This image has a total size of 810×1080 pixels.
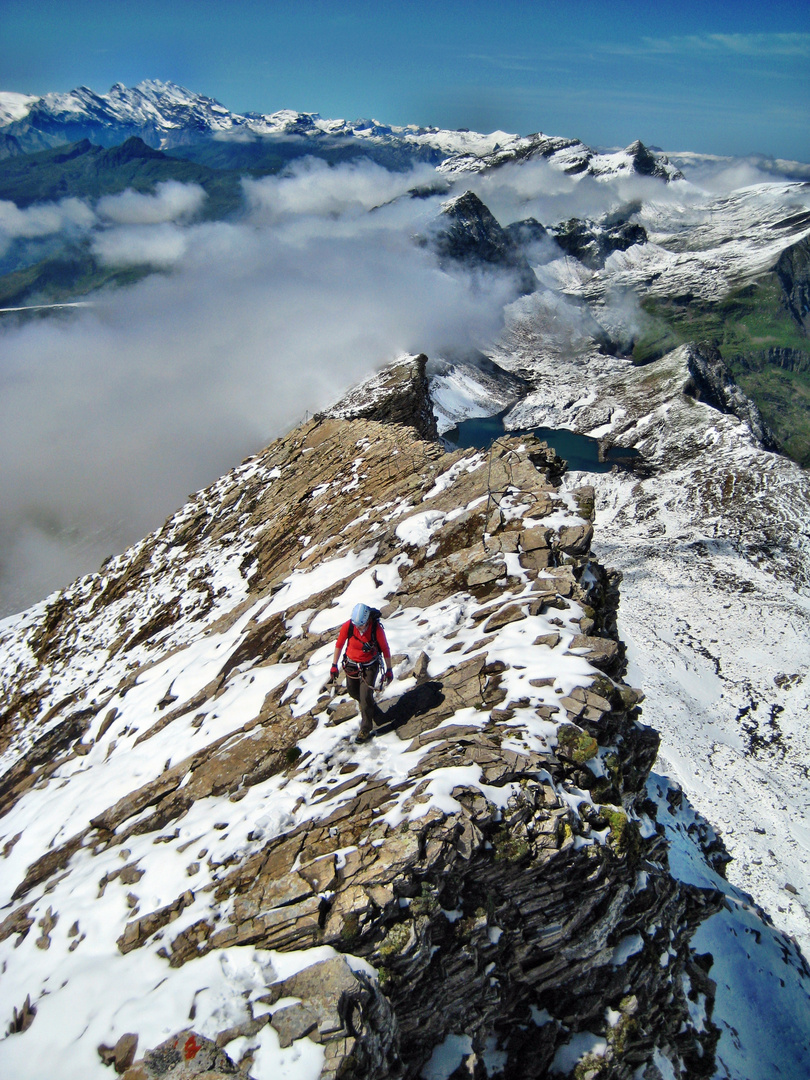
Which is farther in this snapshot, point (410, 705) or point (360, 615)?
point (410, 705)

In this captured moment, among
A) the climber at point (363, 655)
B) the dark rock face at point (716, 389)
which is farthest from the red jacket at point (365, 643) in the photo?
the dark rock face at point (716, 389)

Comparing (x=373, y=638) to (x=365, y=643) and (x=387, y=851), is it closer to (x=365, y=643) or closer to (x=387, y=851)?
(x=365, y=643)

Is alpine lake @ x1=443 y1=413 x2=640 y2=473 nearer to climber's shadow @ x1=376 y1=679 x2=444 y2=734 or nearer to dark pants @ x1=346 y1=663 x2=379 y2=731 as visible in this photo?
climber's shadow @ x1=376 y1=679 x2=444 y2=734

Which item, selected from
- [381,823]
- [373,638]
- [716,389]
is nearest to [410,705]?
[373,638]

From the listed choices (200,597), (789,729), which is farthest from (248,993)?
(789,729)

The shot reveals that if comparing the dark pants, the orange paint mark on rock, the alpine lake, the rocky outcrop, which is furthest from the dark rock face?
the orange paint mark on rock

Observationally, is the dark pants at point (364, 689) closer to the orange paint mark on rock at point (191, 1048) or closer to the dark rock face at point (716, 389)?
the orange paint mark on rock at point (191, 1048)

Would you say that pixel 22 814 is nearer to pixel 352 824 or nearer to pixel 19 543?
pixel 352 824

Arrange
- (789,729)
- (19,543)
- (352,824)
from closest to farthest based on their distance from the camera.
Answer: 1. (352,824)
2. (789,729)
3. (19,543)
